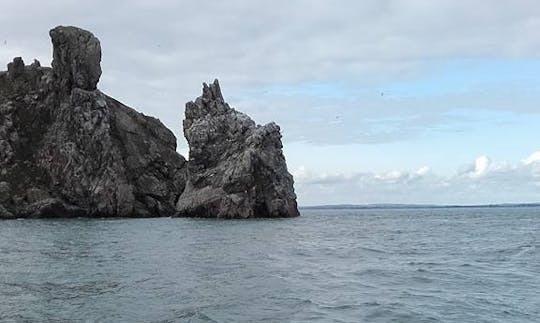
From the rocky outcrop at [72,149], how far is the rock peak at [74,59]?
0.23 meters

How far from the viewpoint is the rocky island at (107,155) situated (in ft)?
397

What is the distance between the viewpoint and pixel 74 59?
462 ft

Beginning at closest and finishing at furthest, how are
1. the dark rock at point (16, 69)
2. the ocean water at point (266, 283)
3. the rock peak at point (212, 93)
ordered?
1. the ocean water at point (266, 283)
2. the rock peak at point (212, 93)
3. the dark rock at point (16, 69)

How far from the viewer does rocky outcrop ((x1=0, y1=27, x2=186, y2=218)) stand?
5197 inches

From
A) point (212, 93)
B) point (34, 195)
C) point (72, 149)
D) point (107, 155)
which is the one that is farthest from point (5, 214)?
point (212, 93)

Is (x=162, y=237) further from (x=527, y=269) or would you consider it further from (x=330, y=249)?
(x=527, y=269)

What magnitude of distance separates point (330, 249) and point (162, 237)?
22386 millimetres

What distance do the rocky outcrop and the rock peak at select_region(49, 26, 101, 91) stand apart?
232 millimetres

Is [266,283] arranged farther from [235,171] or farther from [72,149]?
[72,149]

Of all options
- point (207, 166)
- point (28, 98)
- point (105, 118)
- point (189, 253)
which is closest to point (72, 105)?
point (105, 118)

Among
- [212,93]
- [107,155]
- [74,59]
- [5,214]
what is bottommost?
[5,214]

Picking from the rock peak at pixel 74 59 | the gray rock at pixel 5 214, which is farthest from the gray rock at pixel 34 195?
the rock peak at pixel 74 59

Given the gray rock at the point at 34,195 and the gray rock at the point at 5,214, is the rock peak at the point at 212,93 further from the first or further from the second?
the gray rock at the point at 5,214

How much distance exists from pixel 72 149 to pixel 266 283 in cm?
11399
